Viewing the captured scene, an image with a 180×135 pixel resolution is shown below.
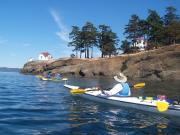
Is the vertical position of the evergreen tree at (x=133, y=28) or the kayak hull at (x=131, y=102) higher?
the evergreen tree at (x=133, y=28)

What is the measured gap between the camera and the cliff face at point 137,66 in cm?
5717

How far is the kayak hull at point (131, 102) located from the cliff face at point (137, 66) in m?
36.7

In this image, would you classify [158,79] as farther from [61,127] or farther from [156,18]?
[61,127]

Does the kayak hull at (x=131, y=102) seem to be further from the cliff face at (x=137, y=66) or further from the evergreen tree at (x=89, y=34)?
the evergreen tree at (x=89, y=34)

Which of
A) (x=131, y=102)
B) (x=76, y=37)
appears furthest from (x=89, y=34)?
(x=131, y=102)

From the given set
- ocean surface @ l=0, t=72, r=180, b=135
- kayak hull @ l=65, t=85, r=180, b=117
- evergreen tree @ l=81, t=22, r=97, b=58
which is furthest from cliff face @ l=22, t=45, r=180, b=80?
ocean surface @ l=0, t=72, r=180, b=135

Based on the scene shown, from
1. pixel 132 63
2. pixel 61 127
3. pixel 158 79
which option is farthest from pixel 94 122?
pixel 132 63

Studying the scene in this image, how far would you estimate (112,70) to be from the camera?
Result: 225 feet

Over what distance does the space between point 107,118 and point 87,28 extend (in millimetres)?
77410

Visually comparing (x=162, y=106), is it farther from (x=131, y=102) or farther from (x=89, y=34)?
(x=89, y=34)

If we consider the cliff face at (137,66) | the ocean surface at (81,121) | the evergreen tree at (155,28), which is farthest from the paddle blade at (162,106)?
the evergreen tree at (155,28)

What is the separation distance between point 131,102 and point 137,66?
45046 mm

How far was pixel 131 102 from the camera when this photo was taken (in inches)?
720

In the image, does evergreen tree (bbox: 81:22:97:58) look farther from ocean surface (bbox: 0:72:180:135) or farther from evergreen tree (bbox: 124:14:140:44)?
ocean surface (bbox: 0:72:180:135)
